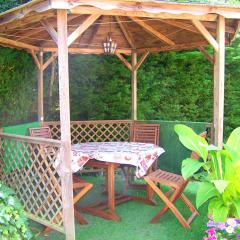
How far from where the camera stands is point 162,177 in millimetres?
5125

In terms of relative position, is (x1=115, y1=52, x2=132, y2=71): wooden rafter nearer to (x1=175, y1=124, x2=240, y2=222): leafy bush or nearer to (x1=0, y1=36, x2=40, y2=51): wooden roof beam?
(x1=0, y1=36, x2=40, y2=51): wooden roof beam

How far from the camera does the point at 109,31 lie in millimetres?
7000

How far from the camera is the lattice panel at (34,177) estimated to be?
14.4 ft

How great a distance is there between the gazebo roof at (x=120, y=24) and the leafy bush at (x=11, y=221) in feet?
5.73

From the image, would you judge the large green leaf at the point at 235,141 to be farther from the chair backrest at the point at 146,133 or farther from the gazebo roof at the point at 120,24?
the chair backrest at the point at 146,133

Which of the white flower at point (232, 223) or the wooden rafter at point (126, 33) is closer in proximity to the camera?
the white flower at point (232, 223)

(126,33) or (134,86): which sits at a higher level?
(126,33)

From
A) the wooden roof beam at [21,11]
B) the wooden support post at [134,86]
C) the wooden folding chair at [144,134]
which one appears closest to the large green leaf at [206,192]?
the wooden roof beam at [21,11]

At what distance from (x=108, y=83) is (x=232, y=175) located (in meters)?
4.53

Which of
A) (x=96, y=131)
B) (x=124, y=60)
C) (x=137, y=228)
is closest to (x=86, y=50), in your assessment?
(x=124, y=60)

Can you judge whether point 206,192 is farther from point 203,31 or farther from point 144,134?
point 144,134

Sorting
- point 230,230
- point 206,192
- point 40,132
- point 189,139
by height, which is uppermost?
point 189,139

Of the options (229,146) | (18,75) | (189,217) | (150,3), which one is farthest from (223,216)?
(18,75)

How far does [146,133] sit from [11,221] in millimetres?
3963
